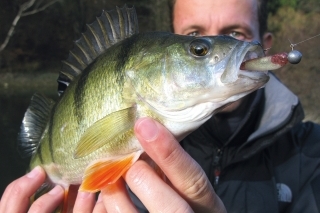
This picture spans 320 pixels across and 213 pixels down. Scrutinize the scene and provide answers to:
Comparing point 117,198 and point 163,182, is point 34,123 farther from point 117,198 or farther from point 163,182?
point 163,182

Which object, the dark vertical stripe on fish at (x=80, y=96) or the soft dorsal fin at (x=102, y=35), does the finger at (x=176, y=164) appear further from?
the soft dorsal fin at (x=102, y=35)

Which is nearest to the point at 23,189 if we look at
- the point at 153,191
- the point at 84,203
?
the point at 84,203

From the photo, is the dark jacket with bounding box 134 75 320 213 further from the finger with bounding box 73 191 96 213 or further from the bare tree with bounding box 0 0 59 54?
the bare tree with bounding box 0 0 59 54

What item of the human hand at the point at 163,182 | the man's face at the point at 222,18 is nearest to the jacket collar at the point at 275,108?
the man's face at the point at 222,18

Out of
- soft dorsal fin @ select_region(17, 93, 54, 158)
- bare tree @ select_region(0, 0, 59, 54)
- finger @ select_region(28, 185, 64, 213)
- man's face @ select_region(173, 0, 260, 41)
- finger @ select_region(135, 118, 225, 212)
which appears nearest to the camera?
finger @ select_region(135, 118, 225, 212)

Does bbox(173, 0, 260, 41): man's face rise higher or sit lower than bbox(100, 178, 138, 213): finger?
higher

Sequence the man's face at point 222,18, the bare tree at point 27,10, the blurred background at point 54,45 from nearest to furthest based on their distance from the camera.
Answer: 1. the man's face at point 222,18
2. the blurred background at point 54,45
3. the bare tree at point 27,10

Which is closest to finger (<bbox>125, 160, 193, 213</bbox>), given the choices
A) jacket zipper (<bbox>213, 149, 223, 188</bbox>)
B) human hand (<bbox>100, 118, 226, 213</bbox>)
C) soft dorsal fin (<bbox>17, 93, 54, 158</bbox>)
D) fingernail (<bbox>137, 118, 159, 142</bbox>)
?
human hand (<bbox>100, 118, 226, 213</bbox>)
